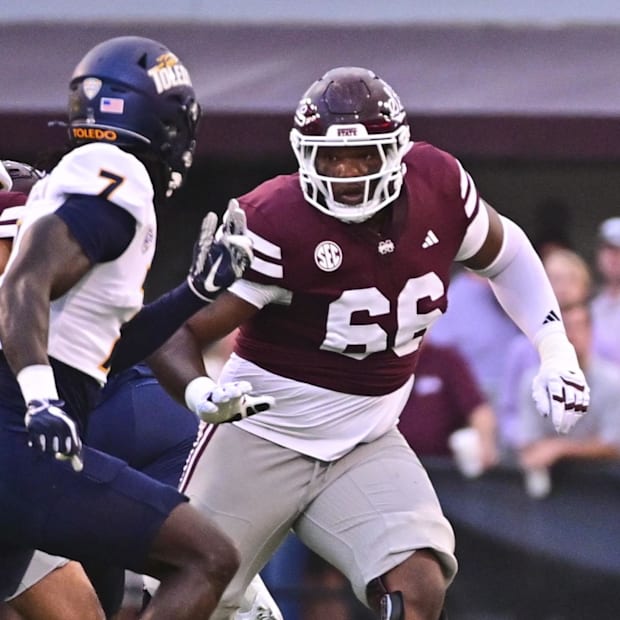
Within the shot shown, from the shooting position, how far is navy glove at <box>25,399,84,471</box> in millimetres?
3730

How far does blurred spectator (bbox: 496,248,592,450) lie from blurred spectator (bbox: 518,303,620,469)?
0.04 m

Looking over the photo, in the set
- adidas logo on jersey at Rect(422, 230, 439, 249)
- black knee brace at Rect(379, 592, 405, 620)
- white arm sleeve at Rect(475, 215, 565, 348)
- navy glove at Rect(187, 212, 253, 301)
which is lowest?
black knee brace at Rect(379, 592, 405, 620)

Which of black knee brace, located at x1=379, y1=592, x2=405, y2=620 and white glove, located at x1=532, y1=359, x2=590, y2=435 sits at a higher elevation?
white glove, located at x1=532, y1=359, x2=590, y2=435

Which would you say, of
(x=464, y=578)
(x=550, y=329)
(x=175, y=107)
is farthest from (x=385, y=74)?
(x=175, y=107)

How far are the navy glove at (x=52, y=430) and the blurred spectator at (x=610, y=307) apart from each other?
11.6 feet

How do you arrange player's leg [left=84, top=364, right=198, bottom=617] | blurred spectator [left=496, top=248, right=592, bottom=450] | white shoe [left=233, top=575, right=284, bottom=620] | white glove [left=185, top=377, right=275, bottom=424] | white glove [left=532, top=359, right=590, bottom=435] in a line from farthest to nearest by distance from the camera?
blurred spectator [left=496, top=248, right=592, bottom=450] → white shoe [left=233, top=575, right=284, bottom=620] → player's leg [left=84, top=364, right=198, bottom=617] → white glove [left=532, top=359, right=590, bottom=435] → white glove [left=185, top=377, right=275, bottom=424]

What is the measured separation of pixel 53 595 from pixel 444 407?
2322 millimetres

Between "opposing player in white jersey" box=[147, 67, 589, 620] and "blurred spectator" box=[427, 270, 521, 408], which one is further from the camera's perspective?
"blurred spectator" box=[427, 270, 521, 408]

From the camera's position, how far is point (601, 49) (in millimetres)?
8273

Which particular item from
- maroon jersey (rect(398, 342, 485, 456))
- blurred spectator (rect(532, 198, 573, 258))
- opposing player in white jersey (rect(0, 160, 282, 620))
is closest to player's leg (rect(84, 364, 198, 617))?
opposing player in white jersey (rect(0, 160, 282, 620))

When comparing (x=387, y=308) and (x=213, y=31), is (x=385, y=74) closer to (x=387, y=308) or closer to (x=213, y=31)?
(x=213, y=31)

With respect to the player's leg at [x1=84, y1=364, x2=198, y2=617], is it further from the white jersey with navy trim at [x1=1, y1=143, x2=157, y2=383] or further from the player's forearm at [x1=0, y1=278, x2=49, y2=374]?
the player's forearm at [x1=0, y1=278, x2=49, y2=374]

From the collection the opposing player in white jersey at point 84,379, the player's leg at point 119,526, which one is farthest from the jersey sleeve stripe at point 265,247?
the player's leg at point 119,526

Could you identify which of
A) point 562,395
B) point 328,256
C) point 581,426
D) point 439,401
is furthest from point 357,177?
point 581,426
